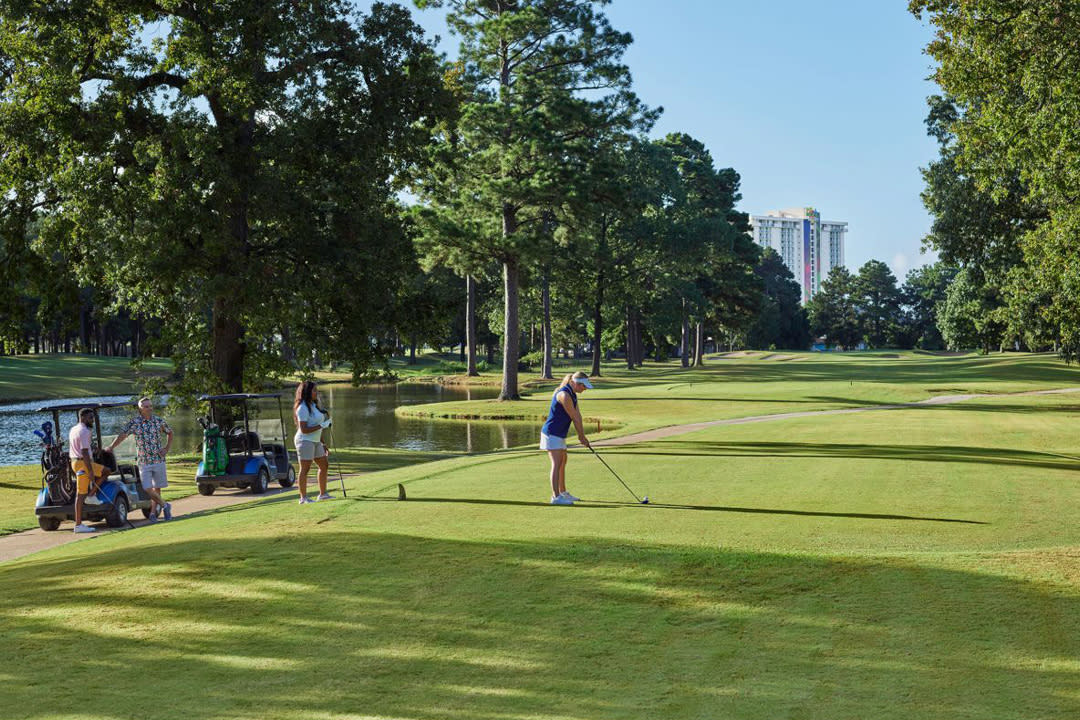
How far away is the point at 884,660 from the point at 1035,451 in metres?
20.1

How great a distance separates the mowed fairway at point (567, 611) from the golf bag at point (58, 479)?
2730mm

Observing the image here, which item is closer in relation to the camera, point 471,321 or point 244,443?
point 244,443

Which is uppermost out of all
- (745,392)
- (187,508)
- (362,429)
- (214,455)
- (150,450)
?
(150,450)

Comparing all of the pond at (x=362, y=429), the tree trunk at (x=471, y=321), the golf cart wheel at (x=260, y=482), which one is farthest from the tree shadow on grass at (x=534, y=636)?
the tree trunk at (x=471, y=321)

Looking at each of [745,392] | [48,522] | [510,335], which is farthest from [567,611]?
[745,392]

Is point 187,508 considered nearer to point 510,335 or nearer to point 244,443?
point 244,443

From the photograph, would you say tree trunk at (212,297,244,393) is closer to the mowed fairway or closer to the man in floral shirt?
the man in floral shirt

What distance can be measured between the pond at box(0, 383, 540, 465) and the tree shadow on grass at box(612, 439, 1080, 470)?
914 centimetres

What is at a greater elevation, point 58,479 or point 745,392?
point 58,479

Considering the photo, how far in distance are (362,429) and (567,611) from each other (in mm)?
33269

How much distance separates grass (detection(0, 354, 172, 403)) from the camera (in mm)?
65000

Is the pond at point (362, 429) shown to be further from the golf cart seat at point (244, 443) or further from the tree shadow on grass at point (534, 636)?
the tree shadow on grass at point (534, 636)

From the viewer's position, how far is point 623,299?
7719 centimetres

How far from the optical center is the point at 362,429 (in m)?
41.0
